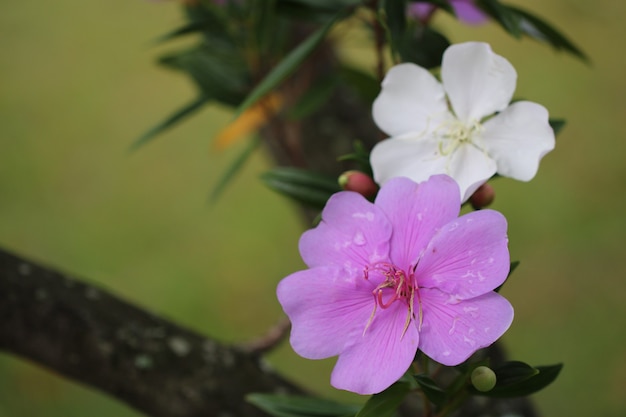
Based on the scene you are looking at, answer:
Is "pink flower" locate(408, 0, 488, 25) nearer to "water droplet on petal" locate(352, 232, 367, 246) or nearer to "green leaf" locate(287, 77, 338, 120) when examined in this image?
"green leaf" locate(287, 77, 338, 120)

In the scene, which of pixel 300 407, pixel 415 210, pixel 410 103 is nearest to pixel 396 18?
pixel 410 103

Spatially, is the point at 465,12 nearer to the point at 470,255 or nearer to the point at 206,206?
the point at 470,255

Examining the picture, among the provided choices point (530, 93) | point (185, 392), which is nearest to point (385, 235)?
point (185, 392)

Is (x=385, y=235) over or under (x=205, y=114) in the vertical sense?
over

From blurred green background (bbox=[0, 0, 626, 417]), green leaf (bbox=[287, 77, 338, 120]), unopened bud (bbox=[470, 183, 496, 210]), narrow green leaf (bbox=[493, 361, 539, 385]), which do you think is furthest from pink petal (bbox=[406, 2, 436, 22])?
blurred green background (bbox=[0, 0, 626, 417])

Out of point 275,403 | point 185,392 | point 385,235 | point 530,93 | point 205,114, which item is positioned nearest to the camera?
point 385,235

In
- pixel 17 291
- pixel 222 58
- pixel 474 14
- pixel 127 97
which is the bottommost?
pixel 127 97

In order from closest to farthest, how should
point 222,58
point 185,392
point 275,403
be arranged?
point 275,403, point 185,392, point 222,58

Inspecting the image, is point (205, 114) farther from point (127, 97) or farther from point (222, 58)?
point (222, 58)
